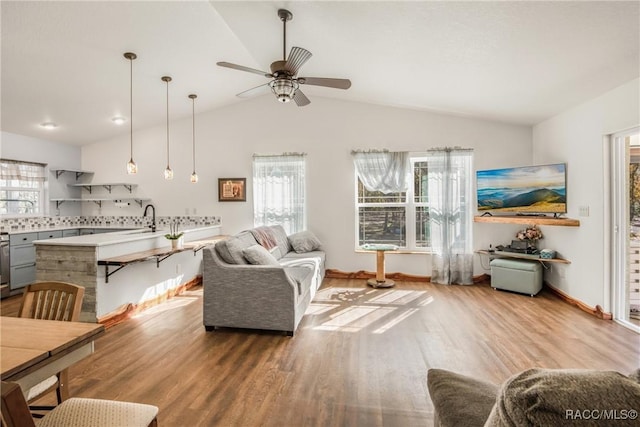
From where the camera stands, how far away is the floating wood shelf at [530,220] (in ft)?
12.7

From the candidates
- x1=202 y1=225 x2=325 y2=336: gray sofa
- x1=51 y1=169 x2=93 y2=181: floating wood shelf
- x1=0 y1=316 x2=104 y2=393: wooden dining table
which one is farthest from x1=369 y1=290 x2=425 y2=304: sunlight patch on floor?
x1=51 y1=169 x2=93 y2=181: floating wood shelf

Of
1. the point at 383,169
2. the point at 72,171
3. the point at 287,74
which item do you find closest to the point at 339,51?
the point at 287,74

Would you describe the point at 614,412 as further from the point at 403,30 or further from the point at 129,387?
the point at 403,30

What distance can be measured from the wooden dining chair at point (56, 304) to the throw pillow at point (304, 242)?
3524 mm

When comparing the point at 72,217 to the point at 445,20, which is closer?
the point at 445,20

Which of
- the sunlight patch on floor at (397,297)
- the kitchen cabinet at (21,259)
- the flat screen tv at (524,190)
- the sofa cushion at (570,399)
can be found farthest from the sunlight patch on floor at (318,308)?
the kitchen cabinet at (21,259)

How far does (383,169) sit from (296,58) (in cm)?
308

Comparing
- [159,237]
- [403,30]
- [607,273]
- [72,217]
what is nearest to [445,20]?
[403,30]

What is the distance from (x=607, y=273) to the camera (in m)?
Result: 3.46

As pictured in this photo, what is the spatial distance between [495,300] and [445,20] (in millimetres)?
3491

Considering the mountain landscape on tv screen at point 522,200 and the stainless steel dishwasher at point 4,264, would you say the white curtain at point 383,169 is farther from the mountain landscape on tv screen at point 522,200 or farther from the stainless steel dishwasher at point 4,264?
the stainless steel dishwasher at point 4,264

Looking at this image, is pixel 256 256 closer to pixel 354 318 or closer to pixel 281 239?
pixel 354 318

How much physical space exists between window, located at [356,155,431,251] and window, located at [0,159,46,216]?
546 cm

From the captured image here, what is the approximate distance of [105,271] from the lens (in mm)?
3295
